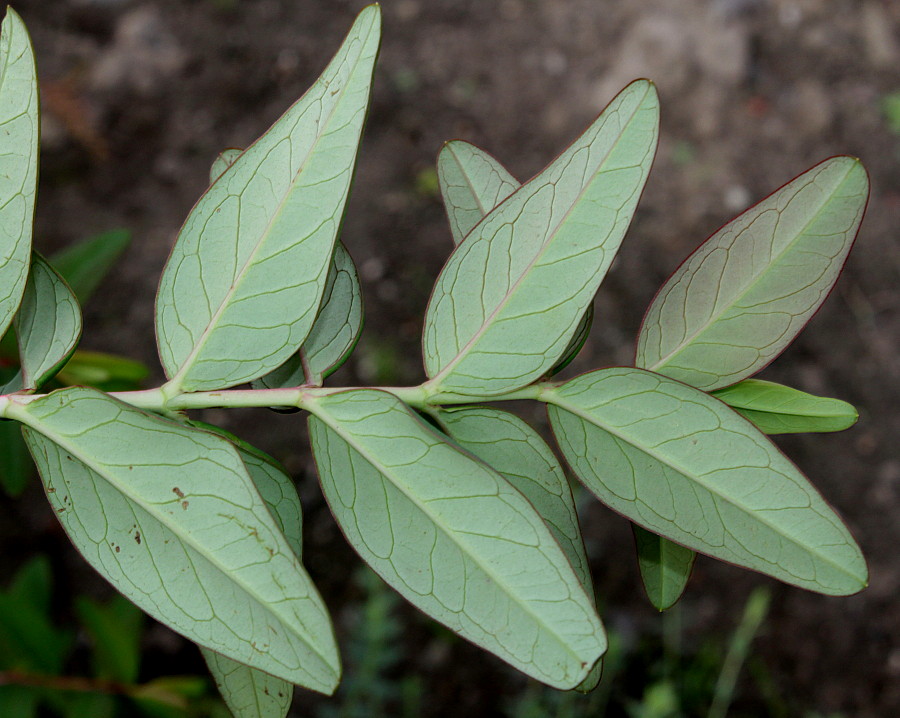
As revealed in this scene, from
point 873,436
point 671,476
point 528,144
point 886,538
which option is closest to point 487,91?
point 528,144

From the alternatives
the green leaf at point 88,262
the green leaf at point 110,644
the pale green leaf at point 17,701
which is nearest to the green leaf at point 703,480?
the green leaf at point 88,262

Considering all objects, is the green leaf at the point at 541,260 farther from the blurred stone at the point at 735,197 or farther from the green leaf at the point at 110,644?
the blurred stone at the point at 735,197

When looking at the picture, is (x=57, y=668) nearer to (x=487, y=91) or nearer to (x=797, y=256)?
(x=797, y=256)

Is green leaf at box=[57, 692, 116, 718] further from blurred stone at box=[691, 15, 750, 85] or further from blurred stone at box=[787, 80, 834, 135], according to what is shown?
blurred stone at box=[787, 80, 834, 135]

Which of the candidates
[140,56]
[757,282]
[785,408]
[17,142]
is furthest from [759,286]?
[140,56]

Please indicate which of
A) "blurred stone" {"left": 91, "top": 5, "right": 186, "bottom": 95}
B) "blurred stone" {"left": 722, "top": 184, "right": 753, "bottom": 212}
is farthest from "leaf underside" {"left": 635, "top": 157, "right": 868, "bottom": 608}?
"blurred stone" {"left": 91, "top": 5, "right": 186, "bottom": 95}

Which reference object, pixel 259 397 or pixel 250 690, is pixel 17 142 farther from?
pixel 250 690
